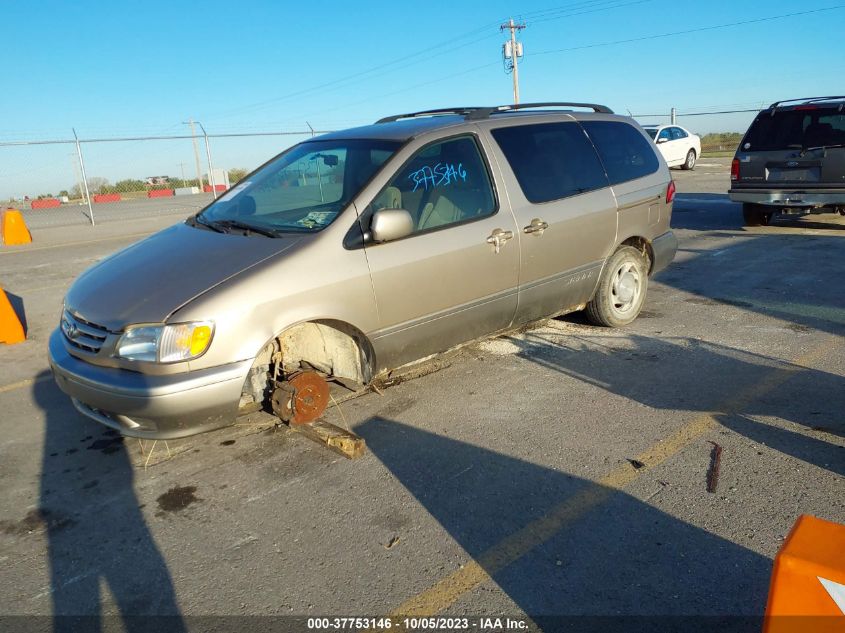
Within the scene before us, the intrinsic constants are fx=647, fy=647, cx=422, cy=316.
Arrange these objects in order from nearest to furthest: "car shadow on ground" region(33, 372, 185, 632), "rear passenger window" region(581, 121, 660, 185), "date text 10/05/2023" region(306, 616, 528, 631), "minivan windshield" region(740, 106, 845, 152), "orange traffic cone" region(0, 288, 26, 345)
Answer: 1. "date text 10/05/2023" region(306, 616, 528, 631)
2. "car shadow on ground" region(33, 372, 185, 632)
3. "rear passenger window" region(581, 121, 660, 185)
4. "orange traffic cone" region(0, 288, 26, 345)
5. "minivan windshield" region(740, 106, 845, 152)

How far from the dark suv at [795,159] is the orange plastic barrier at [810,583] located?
8773mm

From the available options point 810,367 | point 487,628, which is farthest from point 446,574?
point 810,367

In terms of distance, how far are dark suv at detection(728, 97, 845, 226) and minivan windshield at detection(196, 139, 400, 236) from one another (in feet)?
24.6

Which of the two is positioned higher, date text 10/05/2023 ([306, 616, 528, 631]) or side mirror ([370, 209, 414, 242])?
side mirror ([370, 209, 414, 242])

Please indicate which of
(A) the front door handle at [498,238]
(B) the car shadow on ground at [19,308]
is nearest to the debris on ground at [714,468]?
(A) the front door handle at [498,238]

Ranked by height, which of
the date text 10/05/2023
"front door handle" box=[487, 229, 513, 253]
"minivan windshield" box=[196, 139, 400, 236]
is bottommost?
the date text 10/05/2023

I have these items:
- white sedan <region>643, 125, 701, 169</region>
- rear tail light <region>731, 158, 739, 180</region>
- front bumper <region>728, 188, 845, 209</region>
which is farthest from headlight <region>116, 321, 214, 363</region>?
white sedan <region>643, 125, 701, 169</region>

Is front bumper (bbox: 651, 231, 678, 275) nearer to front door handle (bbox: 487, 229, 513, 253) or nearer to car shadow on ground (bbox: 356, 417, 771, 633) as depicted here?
front door handle (bbox: 487, 229, 513, 253)

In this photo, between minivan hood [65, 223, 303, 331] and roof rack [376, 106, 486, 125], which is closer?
minivan hood [65, 223, 303, 331]

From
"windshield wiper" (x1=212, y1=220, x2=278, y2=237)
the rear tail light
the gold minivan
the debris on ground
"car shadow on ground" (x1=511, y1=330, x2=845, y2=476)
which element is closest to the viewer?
the debris on ground

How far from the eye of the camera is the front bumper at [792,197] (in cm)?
891

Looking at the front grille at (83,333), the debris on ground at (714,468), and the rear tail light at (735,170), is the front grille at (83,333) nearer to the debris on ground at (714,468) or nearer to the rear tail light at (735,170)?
the debris on ground at (714,468)

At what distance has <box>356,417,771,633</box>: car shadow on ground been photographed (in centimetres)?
237

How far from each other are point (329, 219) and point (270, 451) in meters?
1.39
